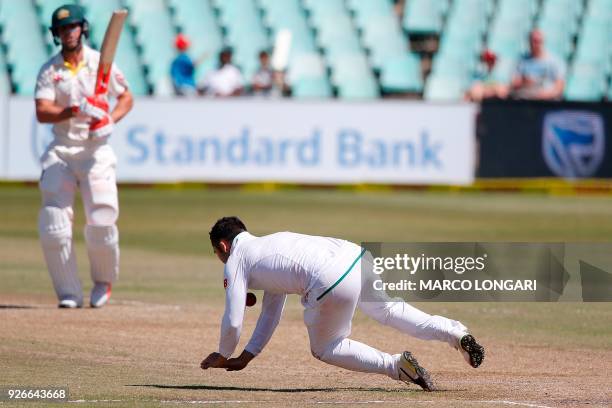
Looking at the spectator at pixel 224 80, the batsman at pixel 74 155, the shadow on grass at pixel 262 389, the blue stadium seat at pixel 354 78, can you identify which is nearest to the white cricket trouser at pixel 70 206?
the batsman at pixel 74 155

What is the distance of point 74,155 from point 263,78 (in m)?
14.7

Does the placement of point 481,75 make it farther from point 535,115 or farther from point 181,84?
point 181,84

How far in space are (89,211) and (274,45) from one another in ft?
54.3

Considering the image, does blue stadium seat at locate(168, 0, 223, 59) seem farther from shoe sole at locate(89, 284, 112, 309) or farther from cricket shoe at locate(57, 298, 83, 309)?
cricket shoe at locate(57, 298, 83, 309)

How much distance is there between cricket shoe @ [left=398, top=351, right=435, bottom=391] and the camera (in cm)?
777

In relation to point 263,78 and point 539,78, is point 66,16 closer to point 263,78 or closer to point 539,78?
point 263,78

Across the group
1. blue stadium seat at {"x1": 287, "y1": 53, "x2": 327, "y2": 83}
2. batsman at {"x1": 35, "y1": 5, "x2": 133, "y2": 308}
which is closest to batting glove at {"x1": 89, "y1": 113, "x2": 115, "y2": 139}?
batsman at {"x1": 35, "y1": 5, "x2": 133, "y2": 308}

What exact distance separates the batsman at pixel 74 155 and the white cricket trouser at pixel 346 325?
13.7 ft

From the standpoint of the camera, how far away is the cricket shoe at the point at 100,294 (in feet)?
39.5

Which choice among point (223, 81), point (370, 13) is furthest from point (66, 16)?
point (370, 13)

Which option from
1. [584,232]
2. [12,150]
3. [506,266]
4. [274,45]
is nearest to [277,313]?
[506,266]

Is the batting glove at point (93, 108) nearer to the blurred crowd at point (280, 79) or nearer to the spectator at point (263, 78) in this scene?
the blurred crowd at point (280, 79)

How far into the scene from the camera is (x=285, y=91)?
89.6 ft

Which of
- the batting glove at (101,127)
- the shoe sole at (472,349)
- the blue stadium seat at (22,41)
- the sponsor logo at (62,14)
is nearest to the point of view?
the shoe sole at (472,349)
